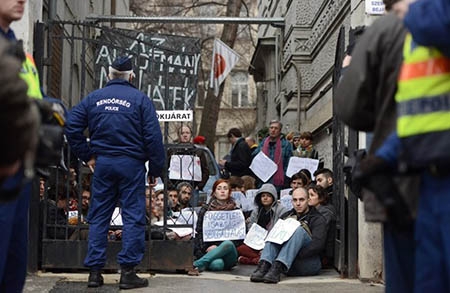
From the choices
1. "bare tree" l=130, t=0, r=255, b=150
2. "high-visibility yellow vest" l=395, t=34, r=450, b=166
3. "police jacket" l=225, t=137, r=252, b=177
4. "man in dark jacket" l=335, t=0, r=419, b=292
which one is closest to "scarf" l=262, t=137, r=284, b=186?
"police jacket" l=225, t=137, r=252, b=177

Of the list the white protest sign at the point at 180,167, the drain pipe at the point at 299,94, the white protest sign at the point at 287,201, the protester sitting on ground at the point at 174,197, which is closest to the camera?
the white protest sign at the point at 180,167

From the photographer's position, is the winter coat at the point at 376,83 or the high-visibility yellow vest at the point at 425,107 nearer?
the high-visibility yellow vest at the point at 425,107

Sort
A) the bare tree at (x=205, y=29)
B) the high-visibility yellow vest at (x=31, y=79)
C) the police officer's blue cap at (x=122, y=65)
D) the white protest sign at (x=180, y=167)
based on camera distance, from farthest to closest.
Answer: the bare tree at (x=205, y=29) < the white protest sign at (x=180, y=167) < the police officer's blue cap at (x=122, y=65) < the high-visibility yellow vest at (x=31, y=79)

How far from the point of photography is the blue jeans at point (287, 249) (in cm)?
889

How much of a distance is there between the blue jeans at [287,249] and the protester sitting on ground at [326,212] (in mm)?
545

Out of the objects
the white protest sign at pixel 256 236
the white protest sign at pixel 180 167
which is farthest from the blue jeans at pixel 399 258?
the white protest sign at pixel 256 236

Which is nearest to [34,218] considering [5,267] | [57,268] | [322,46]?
[57,268]

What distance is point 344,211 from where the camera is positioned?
29.9 ft

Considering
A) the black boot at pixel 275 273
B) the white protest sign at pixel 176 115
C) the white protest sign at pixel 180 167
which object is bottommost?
the black boot at pixel 275 273

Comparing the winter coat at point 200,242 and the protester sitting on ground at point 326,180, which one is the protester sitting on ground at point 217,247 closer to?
the winter coat at point 200,242

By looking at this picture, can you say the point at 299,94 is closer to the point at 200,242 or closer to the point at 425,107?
the point at 200,242

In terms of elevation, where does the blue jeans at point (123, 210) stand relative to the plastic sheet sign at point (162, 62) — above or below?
below

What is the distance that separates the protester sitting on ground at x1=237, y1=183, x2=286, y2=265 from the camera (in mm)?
10242

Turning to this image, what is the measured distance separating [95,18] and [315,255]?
11.2m
